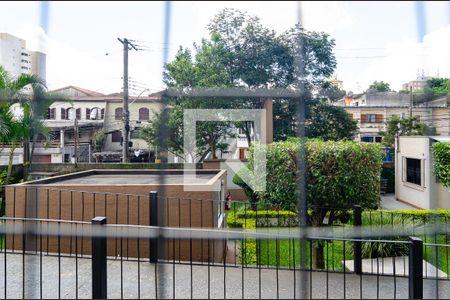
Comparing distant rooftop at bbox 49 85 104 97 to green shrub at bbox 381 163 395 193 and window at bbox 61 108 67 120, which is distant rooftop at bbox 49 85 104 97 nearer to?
window at bbox 61 108 67 120

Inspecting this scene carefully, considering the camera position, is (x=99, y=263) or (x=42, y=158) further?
(x=99, y=263)

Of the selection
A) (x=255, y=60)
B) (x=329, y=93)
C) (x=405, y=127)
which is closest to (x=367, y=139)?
(x=405, y=127)

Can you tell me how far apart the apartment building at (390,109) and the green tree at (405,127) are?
10 millimetres

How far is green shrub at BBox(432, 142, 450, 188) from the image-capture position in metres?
0.83

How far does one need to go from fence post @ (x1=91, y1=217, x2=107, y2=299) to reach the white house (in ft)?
2.66

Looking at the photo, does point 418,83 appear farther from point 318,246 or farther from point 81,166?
point 81,166

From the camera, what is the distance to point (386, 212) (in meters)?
1.14

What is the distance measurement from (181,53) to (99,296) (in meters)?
0.71

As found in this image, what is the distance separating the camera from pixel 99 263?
3.24ft

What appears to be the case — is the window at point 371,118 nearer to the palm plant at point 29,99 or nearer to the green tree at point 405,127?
the green tree at point 405,127

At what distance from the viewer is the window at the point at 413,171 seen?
→ 0.93m

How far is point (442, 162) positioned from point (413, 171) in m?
0.08

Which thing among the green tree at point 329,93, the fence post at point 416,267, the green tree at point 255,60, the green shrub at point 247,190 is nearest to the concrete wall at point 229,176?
the green shrub at point 247,190

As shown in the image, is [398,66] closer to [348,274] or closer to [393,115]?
[393,115]
